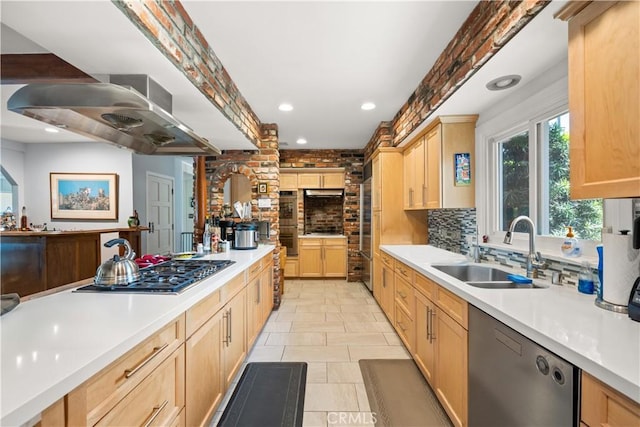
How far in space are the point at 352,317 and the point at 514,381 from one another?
253 cm

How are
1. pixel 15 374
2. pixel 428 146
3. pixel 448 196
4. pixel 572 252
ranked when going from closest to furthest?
pixel 15 374 < pixel 572 252 < pixel 448 196 < pixel 428 146

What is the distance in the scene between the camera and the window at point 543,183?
1.65 m

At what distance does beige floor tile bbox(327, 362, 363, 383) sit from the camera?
2187mm

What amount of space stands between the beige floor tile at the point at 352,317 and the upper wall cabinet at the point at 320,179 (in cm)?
278

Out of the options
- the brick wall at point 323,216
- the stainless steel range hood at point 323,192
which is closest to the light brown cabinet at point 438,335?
the stainless steel range hood at point 323,192

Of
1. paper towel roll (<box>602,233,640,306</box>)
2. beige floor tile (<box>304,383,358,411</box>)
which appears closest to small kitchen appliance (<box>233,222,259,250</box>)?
beige floor tile (<box>304,383,358,411</box>)

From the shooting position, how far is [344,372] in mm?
2297

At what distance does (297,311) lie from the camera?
12.3ft

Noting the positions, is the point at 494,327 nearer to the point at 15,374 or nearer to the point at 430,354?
the point at 430,354

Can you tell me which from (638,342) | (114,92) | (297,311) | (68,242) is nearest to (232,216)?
(297,311)

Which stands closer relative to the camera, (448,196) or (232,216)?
(448,196)

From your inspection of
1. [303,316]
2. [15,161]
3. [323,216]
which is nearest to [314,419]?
[303,316]

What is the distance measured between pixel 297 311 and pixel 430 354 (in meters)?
2.11

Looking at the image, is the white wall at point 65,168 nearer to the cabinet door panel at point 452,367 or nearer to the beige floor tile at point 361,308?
the beige floor tile at point 361,308
